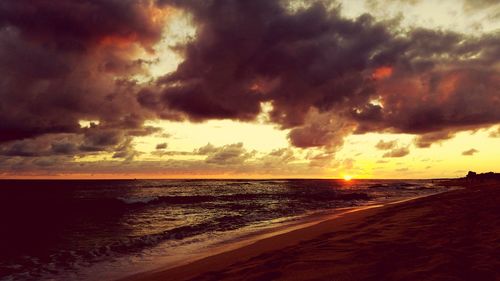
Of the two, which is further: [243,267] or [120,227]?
[120,227]

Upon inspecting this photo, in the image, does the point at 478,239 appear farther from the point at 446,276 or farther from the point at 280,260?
the point at 280,260

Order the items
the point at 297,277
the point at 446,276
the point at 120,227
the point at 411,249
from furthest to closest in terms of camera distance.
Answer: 1. the point at 120,227
2. the point at 411,249
3. the point at 297,277
4. the point at 446,276

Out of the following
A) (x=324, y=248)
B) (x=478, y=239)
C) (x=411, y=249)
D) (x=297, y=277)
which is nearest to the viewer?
(x=297, y=277)

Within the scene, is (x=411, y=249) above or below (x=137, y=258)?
above

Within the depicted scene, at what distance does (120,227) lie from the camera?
2225 cm

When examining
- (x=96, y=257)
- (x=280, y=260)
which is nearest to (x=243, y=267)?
(x=280, y=260)

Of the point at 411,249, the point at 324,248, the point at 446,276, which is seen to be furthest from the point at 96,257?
the point at 446,276

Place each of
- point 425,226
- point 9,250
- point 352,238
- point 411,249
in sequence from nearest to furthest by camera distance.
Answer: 1. point 411,249
2. point 352,238
3. point 425,226
4. point 9,250

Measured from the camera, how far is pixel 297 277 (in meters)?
5.79

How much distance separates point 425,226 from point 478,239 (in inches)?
117

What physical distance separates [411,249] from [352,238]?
252cm

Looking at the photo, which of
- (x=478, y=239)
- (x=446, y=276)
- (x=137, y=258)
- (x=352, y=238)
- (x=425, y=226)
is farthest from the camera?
(x=137, y=258)

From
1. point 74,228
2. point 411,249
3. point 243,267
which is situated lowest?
point 74,228

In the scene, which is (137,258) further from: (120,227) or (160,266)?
(120,227)
